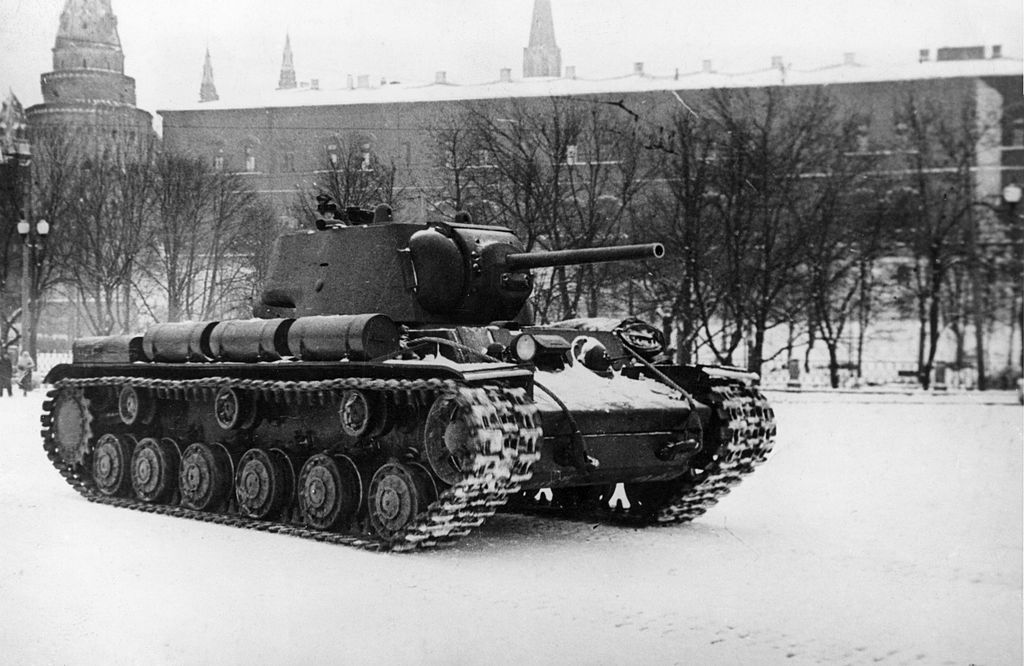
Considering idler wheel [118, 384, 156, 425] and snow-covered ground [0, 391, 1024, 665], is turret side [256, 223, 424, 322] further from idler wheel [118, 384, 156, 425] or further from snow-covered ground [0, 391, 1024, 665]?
snow-covered ground [0, 391, 1024, 665]

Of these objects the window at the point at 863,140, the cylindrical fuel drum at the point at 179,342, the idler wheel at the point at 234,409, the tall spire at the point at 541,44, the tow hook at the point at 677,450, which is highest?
the tall spire at the point at 541,44

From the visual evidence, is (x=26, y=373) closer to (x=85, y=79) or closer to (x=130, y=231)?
(x=130, y=231)

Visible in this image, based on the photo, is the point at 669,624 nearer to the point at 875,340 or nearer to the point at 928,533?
the point at 928,533

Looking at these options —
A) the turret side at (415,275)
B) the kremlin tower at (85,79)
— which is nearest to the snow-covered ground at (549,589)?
A: the turret side at (415,275)

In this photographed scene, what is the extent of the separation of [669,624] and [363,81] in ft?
35.3

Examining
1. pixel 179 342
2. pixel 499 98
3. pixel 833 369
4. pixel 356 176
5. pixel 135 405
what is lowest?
pixel 833 369

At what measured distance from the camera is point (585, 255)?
11430 mm

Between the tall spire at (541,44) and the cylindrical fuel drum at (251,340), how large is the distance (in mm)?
3519

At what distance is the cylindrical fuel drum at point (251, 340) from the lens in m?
11.6

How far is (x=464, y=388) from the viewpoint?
9.77 meters

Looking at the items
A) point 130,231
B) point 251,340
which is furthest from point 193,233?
point 251,340

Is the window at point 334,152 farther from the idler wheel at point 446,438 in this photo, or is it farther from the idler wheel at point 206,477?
the idler wheel at point 446,438

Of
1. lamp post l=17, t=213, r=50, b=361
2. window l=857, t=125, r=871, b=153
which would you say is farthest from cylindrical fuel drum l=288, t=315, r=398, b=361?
window l=857, t=125, r=871, b=153

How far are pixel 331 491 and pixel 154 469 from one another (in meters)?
3.12
